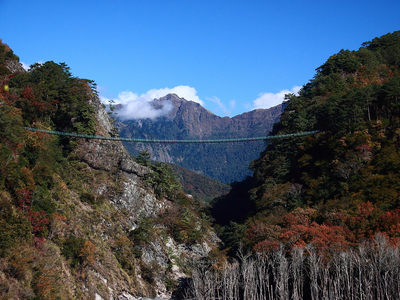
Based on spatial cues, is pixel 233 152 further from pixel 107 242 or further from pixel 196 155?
pixel 107 242

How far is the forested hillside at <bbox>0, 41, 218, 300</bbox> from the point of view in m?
26.2

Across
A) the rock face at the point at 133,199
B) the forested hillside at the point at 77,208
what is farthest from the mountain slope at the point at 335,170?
the forested hillside at the point at 77,208

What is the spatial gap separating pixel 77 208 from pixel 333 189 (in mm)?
24913

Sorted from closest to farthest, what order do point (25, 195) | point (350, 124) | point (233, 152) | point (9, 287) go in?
point (9, 287) → point (25, 195) → point (350, 124) → point (233, 152)

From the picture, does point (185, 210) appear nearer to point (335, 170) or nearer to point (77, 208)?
point (77, 208)

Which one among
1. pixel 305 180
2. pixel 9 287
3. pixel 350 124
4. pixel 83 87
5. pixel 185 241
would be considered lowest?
pixel 185 241

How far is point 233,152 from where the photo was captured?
184250 mm

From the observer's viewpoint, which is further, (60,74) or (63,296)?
(60,74)

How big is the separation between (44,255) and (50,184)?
8.04 m

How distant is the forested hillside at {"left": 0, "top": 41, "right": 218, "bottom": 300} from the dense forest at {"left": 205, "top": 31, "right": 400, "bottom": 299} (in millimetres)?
7866

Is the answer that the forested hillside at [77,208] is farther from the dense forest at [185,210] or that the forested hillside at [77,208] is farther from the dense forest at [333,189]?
the dense forest at [333,189]

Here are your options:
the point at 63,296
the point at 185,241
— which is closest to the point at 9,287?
the point at 63,296

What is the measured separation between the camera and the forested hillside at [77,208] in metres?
26.2

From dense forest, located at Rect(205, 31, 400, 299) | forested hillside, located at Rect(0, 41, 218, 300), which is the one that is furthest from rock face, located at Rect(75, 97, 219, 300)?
dense forest, located at Rect(205, 31, 400, 299)
